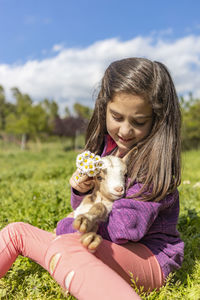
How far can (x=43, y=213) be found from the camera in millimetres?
3715

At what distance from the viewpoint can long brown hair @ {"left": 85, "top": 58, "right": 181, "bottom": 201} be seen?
223cm

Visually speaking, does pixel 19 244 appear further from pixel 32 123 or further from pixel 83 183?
pixel 32 123

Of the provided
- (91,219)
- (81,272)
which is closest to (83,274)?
(81,272)

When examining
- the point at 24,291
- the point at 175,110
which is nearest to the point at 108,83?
the point at 175,110

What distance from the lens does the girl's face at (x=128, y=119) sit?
7.39 ft

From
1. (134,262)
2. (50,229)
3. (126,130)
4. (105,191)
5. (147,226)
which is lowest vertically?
(50,229)

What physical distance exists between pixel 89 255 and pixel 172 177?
0.91 m

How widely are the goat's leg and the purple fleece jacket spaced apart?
88mm

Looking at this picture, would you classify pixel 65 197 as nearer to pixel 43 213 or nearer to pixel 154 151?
pixel 43 213

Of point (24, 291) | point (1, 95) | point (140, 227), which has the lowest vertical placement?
point (24, 291)

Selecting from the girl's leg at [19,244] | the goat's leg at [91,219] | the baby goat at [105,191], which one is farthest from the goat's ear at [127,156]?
the girl's leg at [19,244]

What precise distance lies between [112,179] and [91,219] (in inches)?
14.9

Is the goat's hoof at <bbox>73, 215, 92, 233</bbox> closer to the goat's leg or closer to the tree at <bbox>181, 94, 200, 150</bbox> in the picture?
the goat's leg

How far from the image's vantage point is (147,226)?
2059 mm
